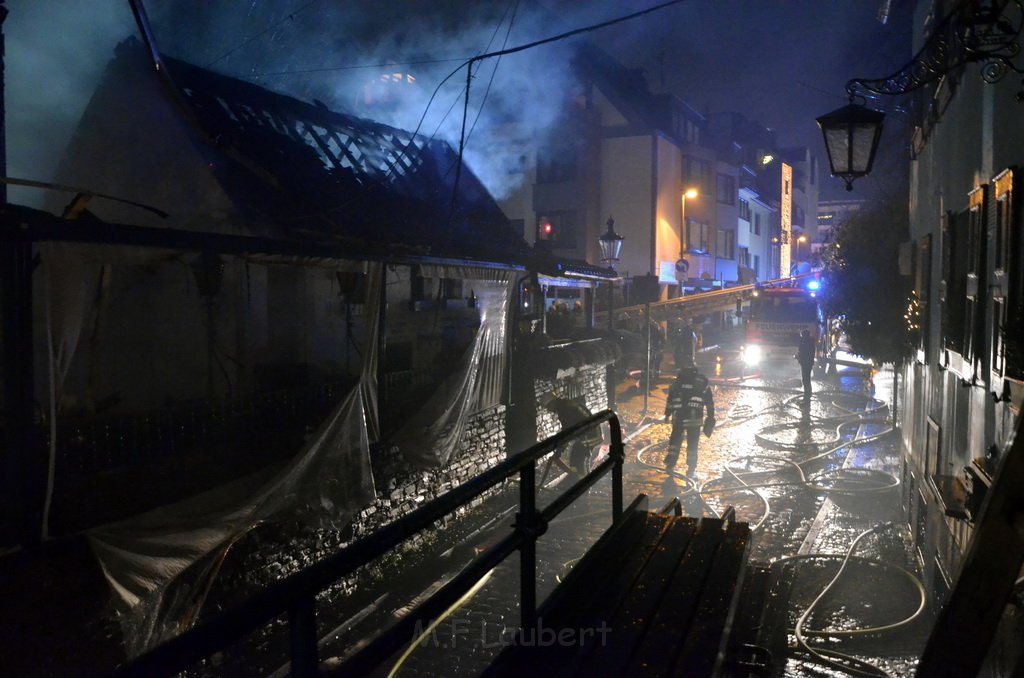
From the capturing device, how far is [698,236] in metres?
36.5

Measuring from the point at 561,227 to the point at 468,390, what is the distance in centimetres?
2349

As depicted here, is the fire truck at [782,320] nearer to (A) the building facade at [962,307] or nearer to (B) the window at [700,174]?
(B) the window at [700,174]

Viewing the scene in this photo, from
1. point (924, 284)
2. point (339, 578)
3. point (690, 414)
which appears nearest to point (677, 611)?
point (339, 578)

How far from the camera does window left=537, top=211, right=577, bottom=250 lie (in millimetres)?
32500

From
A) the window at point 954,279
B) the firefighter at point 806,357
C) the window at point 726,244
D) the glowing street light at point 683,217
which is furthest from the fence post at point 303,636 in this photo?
the window at point 726,244

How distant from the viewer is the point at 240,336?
11.0 meters

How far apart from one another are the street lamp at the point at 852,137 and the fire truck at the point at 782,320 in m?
20.3

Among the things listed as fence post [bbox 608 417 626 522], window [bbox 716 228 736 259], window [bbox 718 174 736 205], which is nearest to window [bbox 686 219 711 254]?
window [bbox 716 228 736 259]

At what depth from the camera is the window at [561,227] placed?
32.5m

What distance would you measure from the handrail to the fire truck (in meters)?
24.8

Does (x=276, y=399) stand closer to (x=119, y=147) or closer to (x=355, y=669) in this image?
(x=355, y=669)

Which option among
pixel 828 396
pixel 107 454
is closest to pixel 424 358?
pixel 107 454

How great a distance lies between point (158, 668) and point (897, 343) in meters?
11.7

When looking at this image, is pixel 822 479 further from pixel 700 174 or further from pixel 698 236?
pixel 700 174
